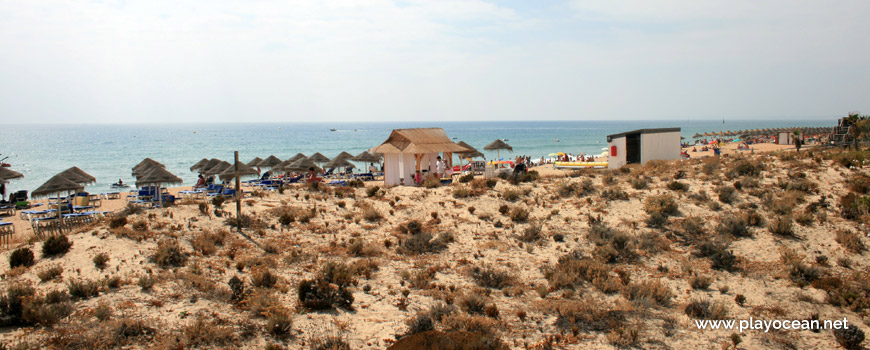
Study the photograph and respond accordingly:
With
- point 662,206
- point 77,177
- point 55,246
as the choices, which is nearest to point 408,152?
point 662,206

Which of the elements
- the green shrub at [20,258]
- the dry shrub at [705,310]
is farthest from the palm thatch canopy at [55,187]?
the dry shrub at [705,310]

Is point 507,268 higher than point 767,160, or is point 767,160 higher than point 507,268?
point 767,160

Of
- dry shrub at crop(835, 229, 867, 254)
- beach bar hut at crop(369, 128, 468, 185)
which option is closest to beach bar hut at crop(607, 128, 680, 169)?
beach bar hut at crop(369, 128, 468, 185)

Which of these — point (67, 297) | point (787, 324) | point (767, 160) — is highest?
point (767, 160)

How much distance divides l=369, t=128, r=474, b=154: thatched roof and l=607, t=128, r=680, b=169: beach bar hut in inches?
371

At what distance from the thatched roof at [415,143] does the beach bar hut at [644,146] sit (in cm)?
942

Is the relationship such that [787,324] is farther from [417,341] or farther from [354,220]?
[354,220]

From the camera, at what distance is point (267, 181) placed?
29.6m

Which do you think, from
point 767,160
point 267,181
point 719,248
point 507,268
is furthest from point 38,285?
point 767,160

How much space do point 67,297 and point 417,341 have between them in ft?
22.5

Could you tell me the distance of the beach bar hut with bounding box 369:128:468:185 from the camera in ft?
73.7

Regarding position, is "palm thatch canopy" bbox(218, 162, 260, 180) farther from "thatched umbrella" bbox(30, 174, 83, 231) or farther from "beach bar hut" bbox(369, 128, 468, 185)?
"thatched umbrella" bbox(30, 174, 83, 231)

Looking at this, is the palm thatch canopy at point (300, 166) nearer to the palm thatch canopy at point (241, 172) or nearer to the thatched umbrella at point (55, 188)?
the palm thatch canopy at point (241, 172)

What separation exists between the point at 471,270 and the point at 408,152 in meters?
10.9
